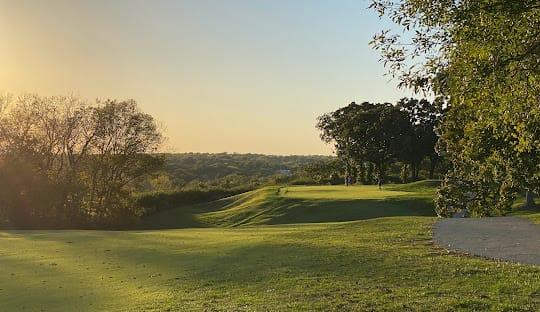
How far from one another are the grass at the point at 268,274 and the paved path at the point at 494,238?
2.77 ft

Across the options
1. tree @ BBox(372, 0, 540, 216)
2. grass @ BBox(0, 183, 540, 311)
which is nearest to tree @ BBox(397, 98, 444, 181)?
grass @ BBox(0, 183, 540, 311)

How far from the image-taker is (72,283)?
1559 centimetres

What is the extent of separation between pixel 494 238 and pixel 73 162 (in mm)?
42993

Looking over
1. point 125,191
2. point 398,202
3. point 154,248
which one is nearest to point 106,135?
point 125,191

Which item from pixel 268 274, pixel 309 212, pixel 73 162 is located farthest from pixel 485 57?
pixel 73 162

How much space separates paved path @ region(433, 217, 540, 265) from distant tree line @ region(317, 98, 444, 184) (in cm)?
3994

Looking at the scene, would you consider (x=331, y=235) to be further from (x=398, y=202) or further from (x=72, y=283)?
(x=398, y=202)

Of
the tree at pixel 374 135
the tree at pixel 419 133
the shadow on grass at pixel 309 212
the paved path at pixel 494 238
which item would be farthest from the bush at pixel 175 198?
the paved path at pixel 494 238

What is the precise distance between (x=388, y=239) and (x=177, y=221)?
37.0 m

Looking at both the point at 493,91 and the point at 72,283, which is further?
the point at 72,283

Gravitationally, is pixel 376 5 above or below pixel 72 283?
above

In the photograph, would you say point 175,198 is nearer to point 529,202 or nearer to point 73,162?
point 73,162

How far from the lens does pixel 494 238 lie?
1928 centimetres

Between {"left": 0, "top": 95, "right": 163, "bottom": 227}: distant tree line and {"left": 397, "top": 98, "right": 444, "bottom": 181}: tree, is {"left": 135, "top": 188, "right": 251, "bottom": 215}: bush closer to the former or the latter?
{"left": 0, "top": 95, "right": 163, "bottom": 227}: distant tree line
